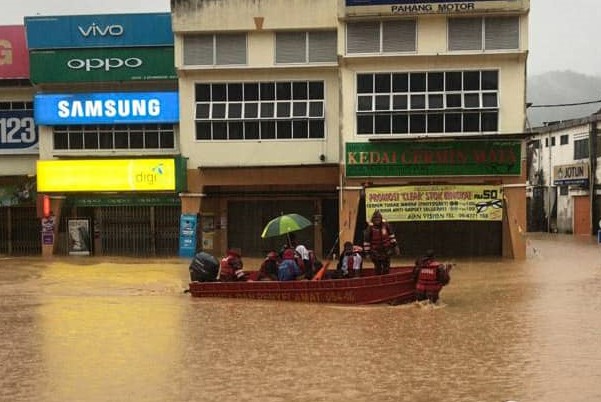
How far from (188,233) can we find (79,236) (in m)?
4.83

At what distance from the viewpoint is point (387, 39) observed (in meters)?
25.0

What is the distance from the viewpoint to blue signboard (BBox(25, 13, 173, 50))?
27766 millimetres

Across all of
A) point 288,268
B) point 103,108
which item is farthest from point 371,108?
point 288,268

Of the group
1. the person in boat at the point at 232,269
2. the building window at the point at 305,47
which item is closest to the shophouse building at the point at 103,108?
the building window at the point at 305,47

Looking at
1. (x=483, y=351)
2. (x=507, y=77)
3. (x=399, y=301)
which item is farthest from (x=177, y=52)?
(x=483, y=351)

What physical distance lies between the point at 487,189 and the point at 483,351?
15.3 meters

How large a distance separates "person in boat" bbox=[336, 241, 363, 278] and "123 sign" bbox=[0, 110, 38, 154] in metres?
18.0

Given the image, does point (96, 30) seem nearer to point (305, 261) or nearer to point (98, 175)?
point (98, 175)

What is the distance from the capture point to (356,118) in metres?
25.3

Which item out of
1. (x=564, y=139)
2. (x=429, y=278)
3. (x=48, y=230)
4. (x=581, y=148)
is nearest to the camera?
(x=429, y=278)

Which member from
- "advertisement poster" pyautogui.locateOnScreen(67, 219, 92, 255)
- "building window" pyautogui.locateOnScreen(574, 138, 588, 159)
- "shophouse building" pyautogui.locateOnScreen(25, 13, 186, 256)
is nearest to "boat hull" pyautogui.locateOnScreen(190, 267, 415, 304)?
"shophouse building" pyautogui.locateOnScreen(25, 13, 186, 256)

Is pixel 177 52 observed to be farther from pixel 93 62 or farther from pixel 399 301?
pixel 399 301

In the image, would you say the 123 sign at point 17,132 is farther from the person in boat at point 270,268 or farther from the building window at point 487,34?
the person in boat at point 270,268

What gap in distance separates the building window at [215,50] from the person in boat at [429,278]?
14.0 m
